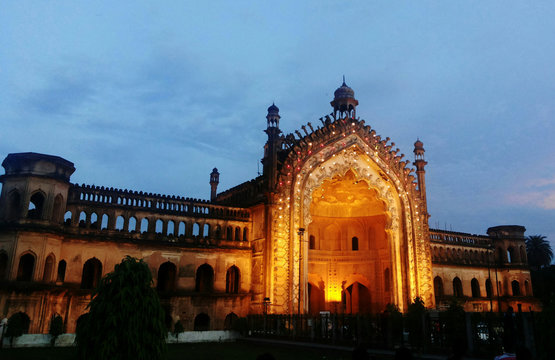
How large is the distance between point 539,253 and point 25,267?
7491 cm

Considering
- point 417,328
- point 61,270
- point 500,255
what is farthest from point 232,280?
point 500,255

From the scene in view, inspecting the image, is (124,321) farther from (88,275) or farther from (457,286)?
(457,286)

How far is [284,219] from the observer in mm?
34312

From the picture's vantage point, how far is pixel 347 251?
4516 centimetres

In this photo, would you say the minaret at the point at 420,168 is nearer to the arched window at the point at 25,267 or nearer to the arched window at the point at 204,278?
the arched window at the point at 204,278

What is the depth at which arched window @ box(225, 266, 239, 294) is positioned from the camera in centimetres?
3497

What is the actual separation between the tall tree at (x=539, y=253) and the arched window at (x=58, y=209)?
72.0 m

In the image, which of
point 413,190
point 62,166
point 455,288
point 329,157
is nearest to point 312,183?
point 329,157

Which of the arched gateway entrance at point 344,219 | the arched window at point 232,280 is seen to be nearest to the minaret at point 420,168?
the arched gateway entrance at point 344,219

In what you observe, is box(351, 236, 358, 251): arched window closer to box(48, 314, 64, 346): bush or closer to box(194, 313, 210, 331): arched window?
box(194, 313, 210, 331): arched window

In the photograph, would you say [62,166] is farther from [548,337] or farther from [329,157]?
[548,337]

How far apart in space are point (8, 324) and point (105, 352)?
1503cm

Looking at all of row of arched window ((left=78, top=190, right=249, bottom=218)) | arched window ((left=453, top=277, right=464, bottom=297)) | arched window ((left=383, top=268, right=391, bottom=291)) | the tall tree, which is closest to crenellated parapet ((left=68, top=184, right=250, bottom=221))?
row of arched window ((left=78, top=190, right=249, bottom=218))

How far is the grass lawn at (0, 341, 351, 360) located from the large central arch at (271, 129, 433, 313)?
25.6ft
